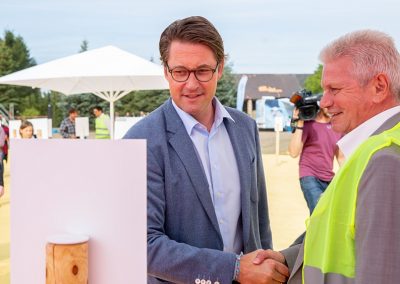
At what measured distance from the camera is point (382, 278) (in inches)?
46.5

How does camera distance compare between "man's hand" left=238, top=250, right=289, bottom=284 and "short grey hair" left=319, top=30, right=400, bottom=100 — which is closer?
"short grey hair" left=319, top=30, right=400, bottom=100

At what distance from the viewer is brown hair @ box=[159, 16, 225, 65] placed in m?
1.90

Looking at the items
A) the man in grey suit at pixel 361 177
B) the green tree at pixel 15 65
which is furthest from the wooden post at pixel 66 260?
the green tree at pixel 15 65

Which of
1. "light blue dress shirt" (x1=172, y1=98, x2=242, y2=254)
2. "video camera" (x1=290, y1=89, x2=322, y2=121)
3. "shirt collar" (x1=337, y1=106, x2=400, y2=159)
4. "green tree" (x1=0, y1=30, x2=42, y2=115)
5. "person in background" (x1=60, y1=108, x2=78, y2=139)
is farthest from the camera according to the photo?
"green tree" (x1=0, y1=30, x2=42, y2=115)

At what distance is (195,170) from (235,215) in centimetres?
27

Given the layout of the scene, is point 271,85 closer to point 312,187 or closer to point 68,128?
point 68,128

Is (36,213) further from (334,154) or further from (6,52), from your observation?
(6,52)

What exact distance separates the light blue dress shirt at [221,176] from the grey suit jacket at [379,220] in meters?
0.82

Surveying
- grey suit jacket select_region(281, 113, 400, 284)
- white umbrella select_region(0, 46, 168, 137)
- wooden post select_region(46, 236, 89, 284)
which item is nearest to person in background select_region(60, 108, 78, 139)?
white umbrella select_region(0, 46, 168, 137)

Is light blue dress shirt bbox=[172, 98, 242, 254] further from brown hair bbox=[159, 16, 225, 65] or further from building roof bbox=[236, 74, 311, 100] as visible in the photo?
building roof bbox=[236, 74, 311, 100]

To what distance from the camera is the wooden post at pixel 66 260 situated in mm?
1188

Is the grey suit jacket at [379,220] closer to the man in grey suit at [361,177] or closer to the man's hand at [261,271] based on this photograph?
the man in grey suit at [361,177]

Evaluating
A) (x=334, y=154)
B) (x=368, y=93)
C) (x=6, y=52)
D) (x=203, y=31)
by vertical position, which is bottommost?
(x=334, y=154)

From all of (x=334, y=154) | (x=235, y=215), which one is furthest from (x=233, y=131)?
(x=334, y=154)
